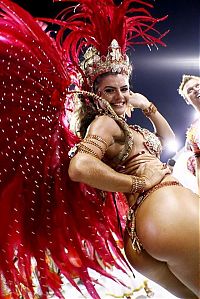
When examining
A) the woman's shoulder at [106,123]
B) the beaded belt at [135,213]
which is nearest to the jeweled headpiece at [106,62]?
the woman's shoulder at [106,123]

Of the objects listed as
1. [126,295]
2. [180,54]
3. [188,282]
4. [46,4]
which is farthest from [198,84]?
[188,282]

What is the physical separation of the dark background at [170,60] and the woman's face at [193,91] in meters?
0.73

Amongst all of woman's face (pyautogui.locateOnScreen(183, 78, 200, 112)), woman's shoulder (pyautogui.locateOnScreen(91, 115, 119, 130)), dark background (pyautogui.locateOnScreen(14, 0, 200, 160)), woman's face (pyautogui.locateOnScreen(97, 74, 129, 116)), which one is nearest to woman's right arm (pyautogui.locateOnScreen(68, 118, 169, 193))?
woman's shoulder (pyautogui.locateOnScreen(91, 115, 119, 130))

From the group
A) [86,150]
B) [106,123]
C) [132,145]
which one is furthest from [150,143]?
[86,150]

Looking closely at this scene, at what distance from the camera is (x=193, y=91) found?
8.88 feet

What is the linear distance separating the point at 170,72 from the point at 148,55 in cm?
26

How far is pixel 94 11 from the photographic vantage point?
64.8 inches

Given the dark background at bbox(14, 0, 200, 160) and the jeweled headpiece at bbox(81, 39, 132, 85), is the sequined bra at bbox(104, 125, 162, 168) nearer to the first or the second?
the jeweled headpiece at bbox(81, 39, 132, 85)

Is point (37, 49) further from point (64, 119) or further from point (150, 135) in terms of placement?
point (150, 135)

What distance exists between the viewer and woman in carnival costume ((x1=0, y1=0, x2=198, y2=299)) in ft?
Result: 4.85

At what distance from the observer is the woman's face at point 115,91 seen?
63.8 inches

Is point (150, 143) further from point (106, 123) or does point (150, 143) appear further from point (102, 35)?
point (102, 35)

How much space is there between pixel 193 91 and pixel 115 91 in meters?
1.21

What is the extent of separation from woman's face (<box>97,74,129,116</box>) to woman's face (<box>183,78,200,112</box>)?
46.0 inches
